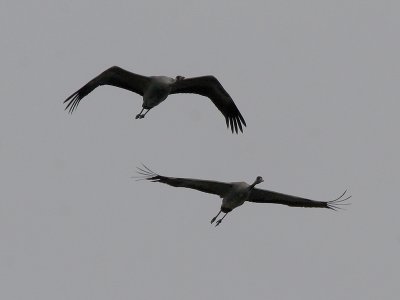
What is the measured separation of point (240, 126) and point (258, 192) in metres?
2.76

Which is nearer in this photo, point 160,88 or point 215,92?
point 160,88

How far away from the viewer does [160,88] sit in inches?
778

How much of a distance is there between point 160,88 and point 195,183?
2.59 metres

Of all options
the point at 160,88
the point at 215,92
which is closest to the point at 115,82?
the point at 160,88

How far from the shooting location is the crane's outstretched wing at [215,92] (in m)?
20.5

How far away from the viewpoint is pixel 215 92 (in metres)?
20.8

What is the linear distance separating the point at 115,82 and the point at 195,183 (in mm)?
3549

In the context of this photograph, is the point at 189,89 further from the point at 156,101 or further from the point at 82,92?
the point at 82,92

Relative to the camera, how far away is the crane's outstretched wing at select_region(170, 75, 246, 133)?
20469 millimetres

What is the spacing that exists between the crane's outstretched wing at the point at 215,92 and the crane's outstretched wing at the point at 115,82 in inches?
31.2

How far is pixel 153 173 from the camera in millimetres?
18172

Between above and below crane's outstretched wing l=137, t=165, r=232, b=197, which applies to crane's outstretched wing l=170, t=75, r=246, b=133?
above

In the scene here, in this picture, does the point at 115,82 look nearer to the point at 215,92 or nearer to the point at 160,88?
the point at 160,88

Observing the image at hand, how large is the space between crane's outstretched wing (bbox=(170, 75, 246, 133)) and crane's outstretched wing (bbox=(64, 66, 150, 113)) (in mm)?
791
